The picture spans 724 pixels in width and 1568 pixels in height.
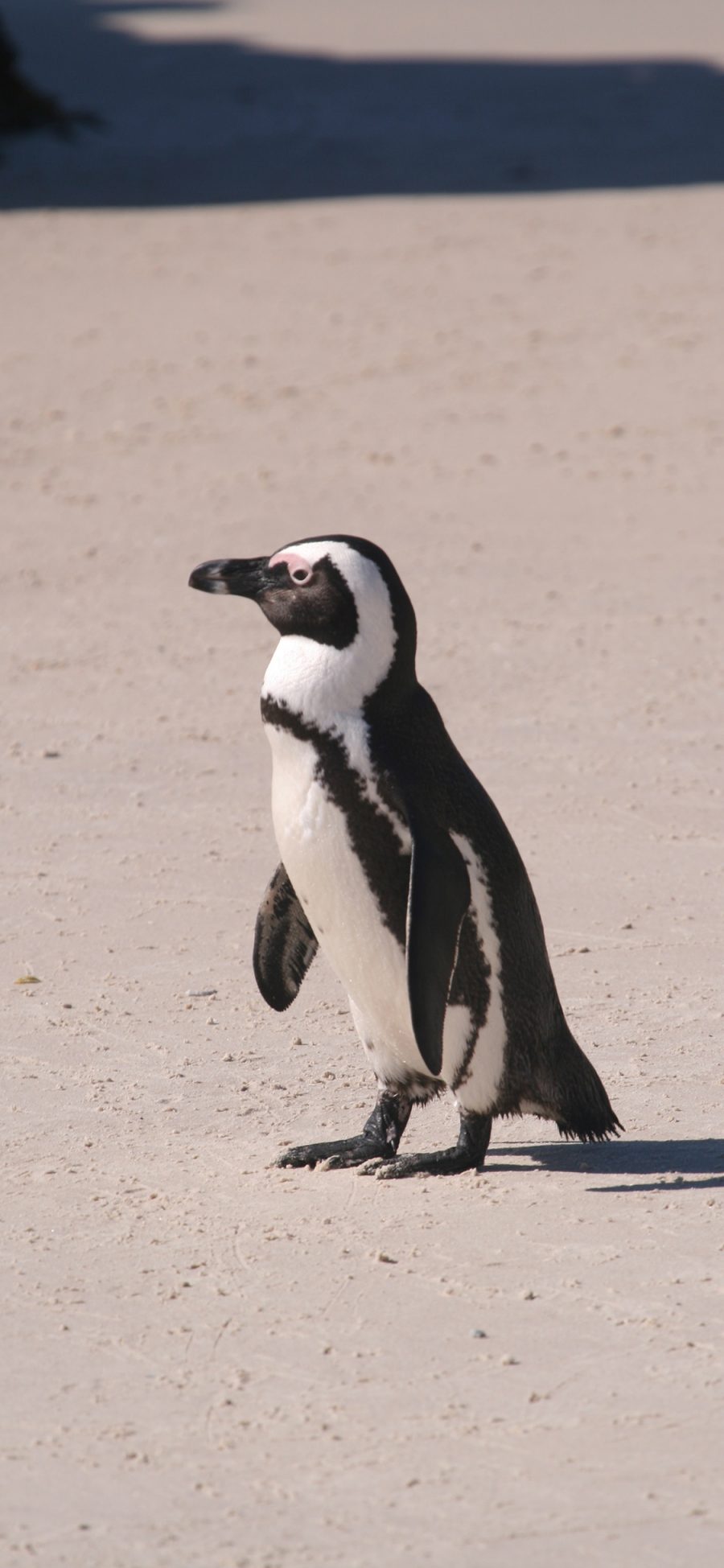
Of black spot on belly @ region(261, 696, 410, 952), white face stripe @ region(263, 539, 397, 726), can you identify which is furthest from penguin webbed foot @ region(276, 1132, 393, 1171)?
white face stripe @ region(263, 539, 397, 726)

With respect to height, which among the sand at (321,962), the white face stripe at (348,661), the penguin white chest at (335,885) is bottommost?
the sand at (321,962)

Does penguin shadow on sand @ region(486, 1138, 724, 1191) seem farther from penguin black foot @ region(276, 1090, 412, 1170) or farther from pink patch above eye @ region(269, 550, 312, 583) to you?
pink patch above eye @ region(269, 550, 312, 583)

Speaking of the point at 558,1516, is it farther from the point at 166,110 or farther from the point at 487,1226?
the point at 166,110

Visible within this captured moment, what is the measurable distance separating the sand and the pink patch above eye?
1.04 m

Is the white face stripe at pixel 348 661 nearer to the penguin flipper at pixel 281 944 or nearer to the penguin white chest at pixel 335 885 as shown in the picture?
the penguin white chest at pixel 335 885

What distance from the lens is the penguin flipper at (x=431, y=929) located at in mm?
3625

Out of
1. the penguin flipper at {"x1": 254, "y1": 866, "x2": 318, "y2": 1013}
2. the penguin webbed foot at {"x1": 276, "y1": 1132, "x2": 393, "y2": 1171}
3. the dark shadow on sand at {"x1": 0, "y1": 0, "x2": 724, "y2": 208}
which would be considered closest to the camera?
the penguin webbed foot at {"x1": 276, "y1": 1132, "x2": 393, "y2": 1171}

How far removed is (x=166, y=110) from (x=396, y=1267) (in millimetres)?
20772

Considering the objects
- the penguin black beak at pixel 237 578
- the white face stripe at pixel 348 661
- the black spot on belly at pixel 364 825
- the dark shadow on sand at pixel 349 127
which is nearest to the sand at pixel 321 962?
the black spot on belly at pixel 364 825

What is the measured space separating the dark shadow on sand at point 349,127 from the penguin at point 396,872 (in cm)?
1414

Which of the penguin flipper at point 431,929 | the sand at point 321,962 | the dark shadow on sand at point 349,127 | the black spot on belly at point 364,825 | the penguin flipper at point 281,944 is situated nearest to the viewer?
the sand at point 321,962

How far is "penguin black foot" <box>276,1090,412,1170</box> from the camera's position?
3959 mm

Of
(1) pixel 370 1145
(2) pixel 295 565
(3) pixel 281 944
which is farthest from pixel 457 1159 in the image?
(2) pixel 295 565

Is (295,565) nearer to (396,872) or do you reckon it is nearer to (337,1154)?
(396,872)
